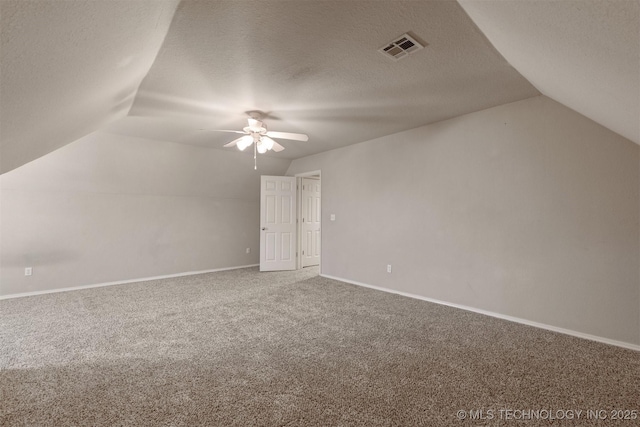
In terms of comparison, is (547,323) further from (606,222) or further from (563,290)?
(606,222)

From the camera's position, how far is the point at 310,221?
21.9 feet

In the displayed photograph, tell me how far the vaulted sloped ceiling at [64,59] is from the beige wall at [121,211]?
6.69ft

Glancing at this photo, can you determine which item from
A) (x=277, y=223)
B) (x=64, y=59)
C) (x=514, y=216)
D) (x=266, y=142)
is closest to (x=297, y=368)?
(x=64, y=59)

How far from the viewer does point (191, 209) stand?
5867 mm

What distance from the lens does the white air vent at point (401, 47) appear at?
6.54 ft

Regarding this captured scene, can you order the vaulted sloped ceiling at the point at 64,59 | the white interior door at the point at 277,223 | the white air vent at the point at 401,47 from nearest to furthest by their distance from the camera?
the vaulted sloped ceiling at the point at 64,59 → the white air vent at the point at 401,47 → the white interior door at the point at 277,223

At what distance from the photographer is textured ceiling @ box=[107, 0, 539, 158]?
1.75 metres

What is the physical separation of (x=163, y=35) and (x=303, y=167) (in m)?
4.19

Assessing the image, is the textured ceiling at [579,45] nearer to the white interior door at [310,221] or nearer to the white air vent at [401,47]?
the white air vent at [401,47]

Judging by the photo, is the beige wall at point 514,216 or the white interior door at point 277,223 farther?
the white interior door at point 277,223

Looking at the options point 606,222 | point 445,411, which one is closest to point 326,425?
point 445,411

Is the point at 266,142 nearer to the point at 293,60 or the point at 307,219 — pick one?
the point at 293,60

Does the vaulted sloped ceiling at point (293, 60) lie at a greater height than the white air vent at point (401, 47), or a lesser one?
lesser

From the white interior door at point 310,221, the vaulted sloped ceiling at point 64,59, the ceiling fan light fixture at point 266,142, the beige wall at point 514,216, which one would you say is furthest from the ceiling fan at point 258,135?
the white interior door at point 310,221
